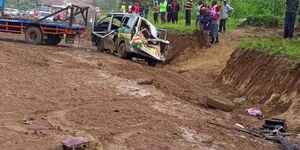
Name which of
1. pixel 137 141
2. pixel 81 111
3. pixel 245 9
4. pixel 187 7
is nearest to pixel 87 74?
pixel 81 111

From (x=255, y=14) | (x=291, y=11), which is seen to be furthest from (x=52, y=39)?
(x=255, y=14)

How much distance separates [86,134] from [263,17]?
71.3 ft

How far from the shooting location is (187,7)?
2561 centimetres

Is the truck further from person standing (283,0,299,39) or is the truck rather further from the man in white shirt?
person standing (283,0,299,39)

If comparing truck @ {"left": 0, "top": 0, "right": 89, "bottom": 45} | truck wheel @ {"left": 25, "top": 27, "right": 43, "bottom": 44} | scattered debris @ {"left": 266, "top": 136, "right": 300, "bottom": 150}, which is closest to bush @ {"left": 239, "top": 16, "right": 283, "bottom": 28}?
truck @ {"left": 0, "top": 0, "right": 89, "bottom": 45}

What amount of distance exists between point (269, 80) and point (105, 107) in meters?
5.64

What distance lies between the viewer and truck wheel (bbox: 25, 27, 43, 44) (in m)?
21.9

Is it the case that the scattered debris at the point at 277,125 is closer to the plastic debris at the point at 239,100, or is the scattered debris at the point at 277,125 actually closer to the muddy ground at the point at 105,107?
the muddy ground at the point at 105,107

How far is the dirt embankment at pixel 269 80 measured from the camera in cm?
1193

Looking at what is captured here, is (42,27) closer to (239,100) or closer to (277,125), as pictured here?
(239,100)

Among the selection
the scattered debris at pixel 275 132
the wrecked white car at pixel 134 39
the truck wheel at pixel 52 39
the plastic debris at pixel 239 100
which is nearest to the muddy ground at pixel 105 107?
the scattered debris at pixel 275 132

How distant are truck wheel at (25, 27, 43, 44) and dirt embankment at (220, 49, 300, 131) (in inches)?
328

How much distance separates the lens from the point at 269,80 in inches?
557

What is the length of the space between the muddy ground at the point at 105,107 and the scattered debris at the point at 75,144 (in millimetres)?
155
